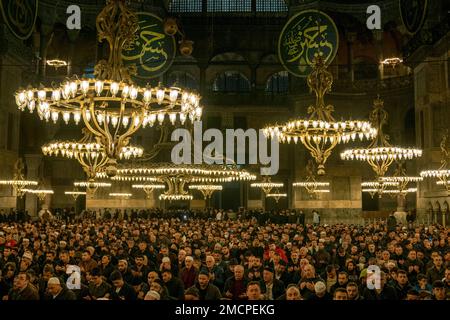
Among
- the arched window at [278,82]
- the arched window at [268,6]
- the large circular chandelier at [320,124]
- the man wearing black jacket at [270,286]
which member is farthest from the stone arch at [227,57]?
the man wearing black jacket at [270,286]

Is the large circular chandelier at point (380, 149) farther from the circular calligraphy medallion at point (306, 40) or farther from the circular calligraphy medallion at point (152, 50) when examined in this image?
the circular calligraphy medallion at point (152, 50)

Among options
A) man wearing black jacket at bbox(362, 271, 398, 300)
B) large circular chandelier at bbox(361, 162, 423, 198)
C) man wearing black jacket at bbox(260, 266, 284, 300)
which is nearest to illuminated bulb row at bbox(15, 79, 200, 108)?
man wearing black jacket at bbox(260, 266, 284, 300)

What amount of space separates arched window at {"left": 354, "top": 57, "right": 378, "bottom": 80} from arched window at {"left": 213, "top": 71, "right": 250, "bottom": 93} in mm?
5948

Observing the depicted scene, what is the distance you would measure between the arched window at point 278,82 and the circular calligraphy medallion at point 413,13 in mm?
12813

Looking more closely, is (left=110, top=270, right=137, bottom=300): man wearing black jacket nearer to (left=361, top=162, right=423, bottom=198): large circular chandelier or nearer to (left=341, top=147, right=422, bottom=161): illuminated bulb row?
(left=341, top=147, right=422, bottom=161): illuminated bulb row

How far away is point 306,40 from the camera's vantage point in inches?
461

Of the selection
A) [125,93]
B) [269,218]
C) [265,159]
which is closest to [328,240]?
[125,93]

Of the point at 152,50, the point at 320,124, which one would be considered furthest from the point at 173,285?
the point at 152,50

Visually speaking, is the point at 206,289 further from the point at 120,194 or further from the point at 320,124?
the point at 120,194

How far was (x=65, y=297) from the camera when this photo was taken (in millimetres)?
5270

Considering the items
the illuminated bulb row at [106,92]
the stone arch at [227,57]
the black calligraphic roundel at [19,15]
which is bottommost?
the illuminated bulb row at [106,92]

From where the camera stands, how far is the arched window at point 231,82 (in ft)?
92.5

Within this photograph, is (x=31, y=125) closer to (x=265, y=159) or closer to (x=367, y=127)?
(x=265, y=159)

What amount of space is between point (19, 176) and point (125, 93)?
1192cm
